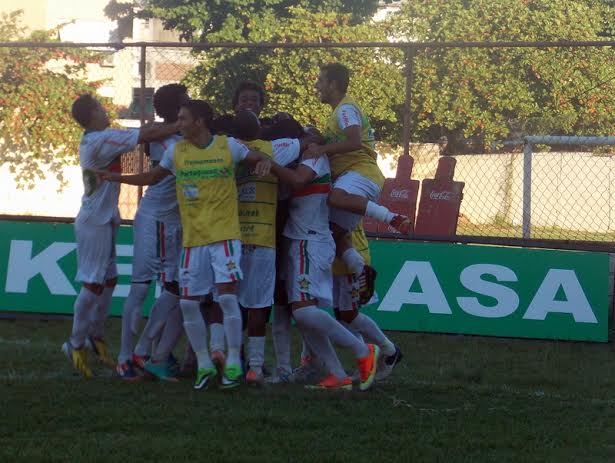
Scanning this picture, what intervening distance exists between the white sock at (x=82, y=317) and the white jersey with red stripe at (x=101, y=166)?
0.50 meters

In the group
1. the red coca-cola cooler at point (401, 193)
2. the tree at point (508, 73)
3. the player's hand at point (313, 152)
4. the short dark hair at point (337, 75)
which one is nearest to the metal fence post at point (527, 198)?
the tree at point (508, 73)

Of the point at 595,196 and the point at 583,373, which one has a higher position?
the point at 595,196

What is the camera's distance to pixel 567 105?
29.1m

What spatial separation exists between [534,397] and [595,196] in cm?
1684

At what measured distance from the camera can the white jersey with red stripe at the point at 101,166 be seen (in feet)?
24.7

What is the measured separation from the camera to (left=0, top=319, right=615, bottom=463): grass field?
5402 millimetres

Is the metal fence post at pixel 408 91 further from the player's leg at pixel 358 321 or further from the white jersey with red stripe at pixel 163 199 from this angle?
the white jersey with red stripe at pixel 163 199

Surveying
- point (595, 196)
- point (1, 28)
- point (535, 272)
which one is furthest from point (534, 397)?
point (1, 28)

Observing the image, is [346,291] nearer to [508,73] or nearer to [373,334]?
[373,334]

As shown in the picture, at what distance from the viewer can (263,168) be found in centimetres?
695

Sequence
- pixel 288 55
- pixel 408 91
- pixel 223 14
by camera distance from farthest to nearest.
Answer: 1. pixel 223 14
2. pixel 288 55
3. pixel 408 91

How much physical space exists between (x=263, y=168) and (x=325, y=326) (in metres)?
1.11

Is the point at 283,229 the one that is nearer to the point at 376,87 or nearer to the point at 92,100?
the point at 92,100

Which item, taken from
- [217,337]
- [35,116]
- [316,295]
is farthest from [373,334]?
[35,116]
